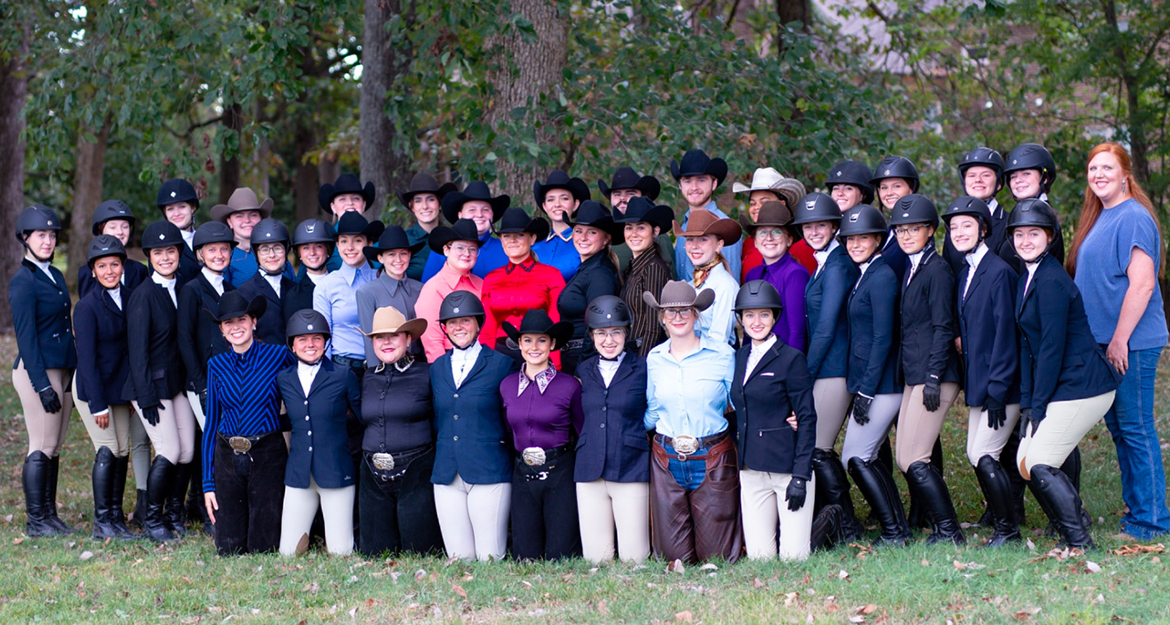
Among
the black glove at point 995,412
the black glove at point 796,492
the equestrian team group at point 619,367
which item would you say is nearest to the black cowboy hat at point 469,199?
the equestrian team group at point 619,367

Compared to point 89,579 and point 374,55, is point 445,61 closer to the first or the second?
point 374,55

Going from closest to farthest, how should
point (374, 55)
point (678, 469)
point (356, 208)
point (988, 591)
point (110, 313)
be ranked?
1. point (988, 591)
2. point (678, 469)
3. point (110, 313)
4. point (356, 208)
5. point (374, 55)

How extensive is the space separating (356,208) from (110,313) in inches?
74.8

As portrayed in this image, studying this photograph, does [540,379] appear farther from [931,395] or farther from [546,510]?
[931,395]

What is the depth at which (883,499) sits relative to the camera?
22.4ft

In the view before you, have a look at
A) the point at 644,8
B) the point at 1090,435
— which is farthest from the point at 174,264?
the point at 1090,435

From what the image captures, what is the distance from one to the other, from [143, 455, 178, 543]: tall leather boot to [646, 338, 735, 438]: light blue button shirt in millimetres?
3501

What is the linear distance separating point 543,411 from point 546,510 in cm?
63

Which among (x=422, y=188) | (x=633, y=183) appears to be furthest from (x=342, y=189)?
(x=633, y=183)

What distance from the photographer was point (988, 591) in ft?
18.6

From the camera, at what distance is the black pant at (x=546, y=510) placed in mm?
6965

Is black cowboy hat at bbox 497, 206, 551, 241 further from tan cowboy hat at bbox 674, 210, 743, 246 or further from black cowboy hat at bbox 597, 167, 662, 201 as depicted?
tan cowboy hat at bbox 674, 210, 743, 246

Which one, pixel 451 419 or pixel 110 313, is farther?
pixel 110 313

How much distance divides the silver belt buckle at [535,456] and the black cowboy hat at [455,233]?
1.52 meters
